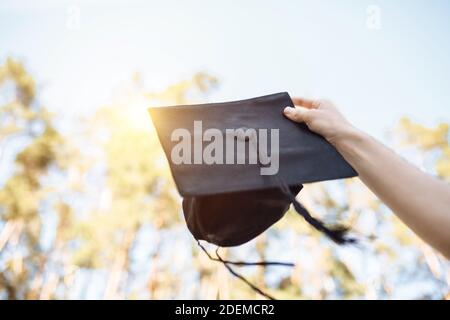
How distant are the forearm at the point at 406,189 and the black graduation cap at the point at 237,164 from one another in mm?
205

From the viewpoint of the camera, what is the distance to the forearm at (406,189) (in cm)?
77

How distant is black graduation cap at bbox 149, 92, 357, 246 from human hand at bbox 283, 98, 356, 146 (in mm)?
47

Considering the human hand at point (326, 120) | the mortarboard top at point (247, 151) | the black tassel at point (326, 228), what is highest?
the human hand at point (326, 120)

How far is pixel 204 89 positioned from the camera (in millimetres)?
13375

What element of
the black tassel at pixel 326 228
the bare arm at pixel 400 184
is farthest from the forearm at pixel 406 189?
the black tassel at pixel 326 228

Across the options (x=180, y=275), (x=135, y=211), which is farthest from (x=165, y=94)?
(x=180, y=275)

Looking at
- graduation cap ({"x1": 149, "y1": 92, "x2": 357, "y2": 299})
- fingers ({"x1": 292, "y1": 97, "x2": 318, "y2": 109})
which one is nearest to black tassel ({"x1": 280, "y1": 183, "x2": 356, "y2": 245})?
graduation cap ({"x1": 149, "y1": 92, "x2": 357, "y2": 299})

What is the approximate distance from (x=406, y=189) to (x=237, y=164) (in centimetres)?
51

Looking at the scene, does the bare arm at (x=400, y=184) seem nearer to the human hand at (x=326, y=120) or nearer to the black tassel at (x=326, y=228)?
the human hand at (x=326, y=120)

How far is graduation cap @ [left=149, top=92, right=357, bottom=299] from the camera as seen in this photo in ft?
3.88

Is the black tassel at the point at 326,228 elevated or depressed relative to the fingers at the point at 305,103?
depressed

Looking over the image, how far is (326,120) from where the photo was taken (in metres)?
1.10

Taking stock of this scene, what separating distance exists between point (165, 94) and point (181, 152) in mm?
11942
